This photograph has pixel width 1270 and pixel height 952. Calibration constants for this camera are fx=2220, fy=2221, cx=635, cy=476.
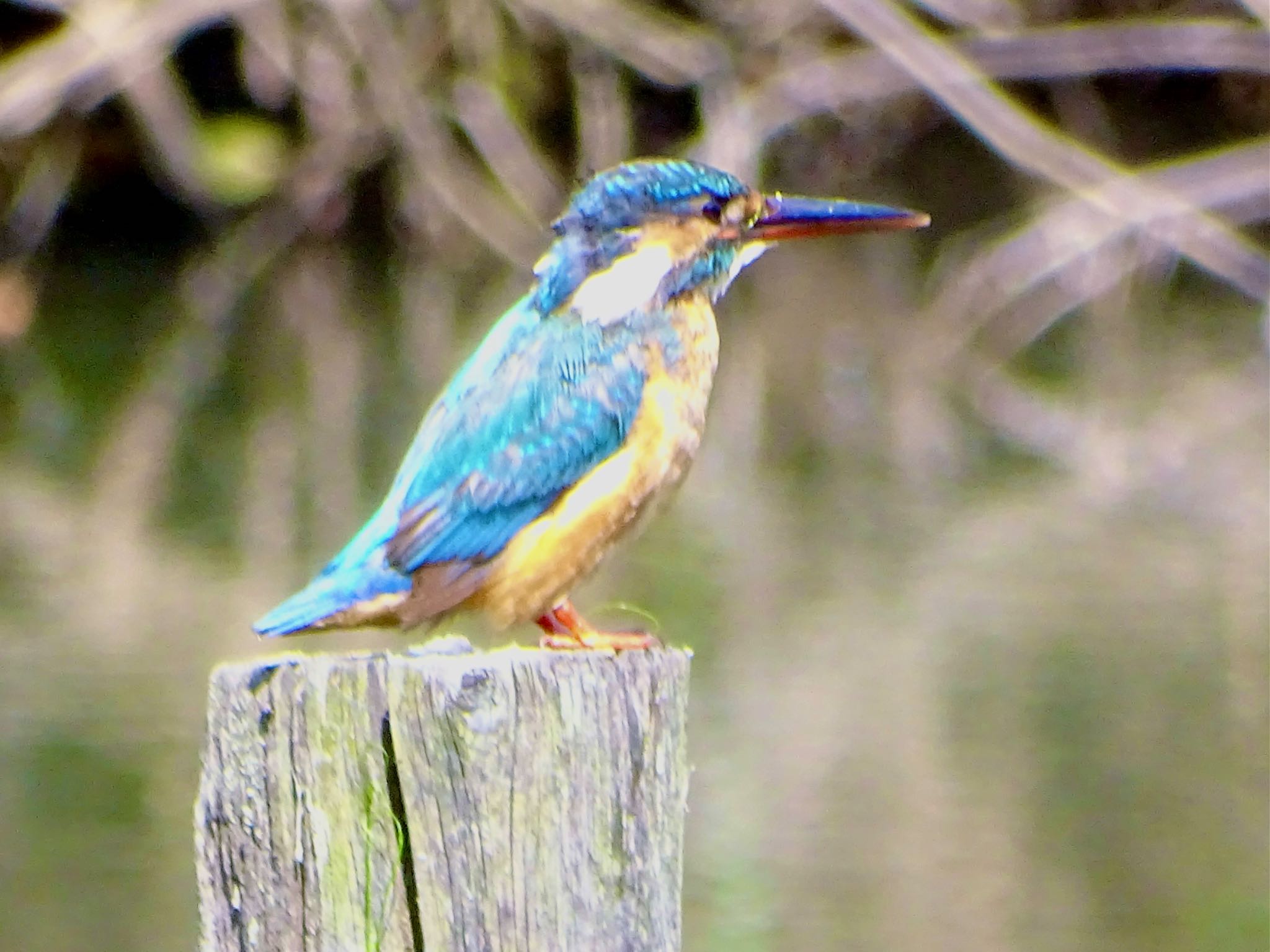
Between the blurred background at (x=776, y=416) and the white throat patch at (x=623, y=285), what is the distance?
2.60 m

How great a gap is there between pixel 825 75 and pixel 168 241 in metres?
6.84

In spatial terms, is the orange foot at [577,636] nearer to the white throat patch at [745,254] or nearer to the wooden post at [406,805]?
the wooden post at [406,805]

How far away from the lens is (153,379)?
11.9m

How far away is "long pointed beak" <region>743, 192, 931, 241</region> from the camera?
3.51 metres

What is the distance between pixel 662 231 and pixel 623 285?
139 millimetres

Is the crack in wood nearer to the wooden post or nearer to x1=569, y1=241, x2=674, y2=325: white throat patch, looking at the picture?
→ the wooden post

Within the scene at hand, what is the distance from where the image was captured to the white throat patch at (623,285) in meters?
3.28

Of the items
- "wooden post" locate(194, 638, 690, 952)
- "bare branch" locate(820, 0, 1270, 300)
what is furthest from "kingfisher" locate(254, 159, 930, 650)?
"bare branch" locate(820, 0, 1270, 300)

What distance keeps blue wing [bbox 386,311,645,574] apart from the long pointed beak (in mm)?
411

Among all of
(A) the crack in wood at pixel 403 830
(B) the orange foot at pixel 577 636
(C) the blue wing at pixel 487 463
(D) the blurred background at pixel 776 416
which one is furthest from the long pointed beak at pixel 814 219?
(D) the blurred background at pixel 776 416

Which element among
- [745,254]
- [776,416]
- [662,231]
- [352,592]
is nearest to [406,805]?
[352,592]

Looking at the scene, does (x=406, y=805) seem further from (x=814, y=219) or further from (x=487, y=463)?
(x=814, y=219)

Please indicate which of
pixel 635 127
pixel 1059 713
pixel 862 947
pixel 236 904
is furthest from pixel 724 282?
pixel 635 127

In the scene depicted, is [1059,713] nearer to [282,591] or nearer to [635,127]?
[282,591]
